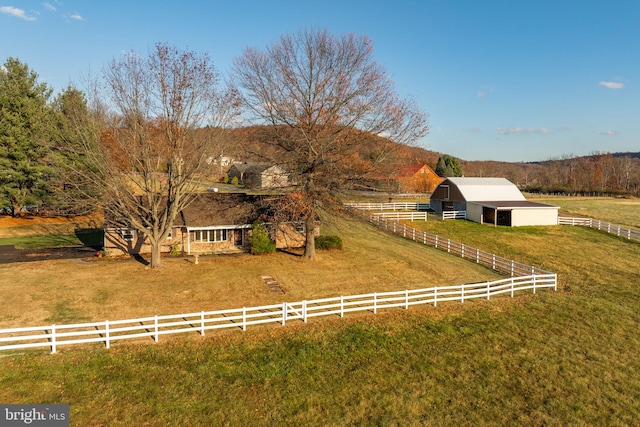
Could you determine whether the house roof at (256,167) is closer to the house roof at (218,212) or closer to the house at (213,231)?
the house at (213,231)

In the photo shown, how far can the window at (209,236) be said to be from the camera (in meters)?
28.2

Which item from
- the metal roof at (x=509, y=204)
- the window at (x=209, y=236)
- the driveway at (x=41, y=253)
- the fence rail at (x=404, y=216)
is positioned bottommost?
the driveway at (x=41, y=253)

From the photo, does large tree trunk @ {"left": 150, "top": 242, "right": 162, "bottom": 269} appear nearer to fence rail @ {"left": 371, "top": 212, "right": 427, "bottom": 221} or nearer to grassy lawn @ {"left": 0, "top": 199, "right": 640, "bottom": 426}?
grassy lawn @ {"left": 0, "top": 199, "right": 640, "bottom": 426}

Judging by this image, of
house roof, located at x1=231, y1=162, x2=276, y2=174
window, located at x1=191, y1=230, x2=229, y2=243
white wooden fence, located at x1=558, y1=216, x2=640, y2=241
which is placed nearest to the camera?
house roof, located at x1=231, y1=162, x2=276, y2=174

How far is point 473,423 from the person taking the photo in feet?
32.1

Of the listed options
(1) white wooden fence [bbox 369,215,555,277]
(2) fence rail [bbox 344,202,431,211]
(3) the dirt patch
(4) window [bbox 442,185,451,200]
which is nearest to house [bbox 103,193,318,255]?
(1) white wooden fence [bbox 369,215,555,277]

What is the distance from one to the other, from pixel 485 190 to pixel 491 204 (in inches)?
192

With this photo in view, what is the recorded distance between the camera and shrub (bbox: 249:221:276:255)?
27328 mm

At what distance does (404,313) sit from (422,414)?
292 inches

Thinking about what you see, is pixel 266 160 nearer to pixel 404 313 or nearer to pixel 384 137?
pixel 384 137

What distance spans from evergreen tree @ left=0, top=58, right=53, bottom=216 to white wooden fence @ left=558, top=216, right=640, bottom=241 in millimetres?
55975

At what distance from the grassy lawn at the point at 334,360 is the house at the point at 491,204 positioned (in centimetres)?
1873

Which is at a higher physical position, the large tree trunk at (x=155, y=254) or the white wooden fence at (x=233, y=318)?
the large tree trunk at (x=155, y=254)

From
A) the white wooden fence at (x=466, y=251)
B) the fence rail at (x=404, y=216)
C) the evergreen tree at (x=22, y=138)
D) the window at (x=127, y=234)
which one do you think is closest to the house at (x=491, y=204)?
the fence rail at (x=404, y=216)
